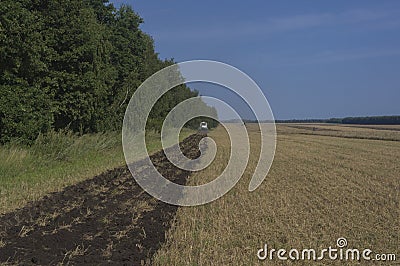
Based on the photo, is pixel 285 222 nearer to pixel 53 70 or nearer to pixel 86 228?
pixel 86 228

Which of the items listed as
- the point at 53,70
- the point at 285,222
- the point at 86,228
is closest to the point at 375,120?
the point at 53,70

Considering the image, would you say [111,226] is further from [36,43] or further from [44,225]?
[36,43]

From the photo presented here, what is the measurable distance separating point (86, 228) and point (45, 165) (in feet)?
29.7

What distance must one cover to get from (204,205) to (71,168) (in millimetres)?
8366

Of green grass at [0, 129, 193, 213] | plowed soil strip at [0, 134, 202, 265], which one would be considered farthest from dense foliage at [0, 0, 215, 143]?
plowed soil strip at [0, 134, 202, 265]

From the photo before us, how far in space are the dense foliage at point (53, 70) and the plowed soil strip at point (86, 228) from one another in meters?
5.70

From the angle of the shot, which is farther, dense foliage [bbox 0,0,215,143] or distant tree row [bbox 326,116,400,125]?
distant tree row [bbox 326,116,400,125]

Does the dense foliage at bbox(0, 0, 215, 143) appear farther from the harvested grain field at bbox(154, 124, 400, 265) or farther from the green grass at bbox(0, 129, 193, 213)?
the harvested grain field at bbox(154, 124, 400, 265)

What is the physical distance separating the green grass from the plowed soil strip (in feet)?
2.69

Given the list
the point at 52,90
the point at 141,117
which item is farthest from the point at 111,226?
the point at 141,117

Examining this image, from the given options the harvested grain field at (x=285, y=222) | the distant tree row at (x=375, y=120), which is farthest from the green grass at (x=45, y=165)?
the distant tree row at (x=375, y=120)

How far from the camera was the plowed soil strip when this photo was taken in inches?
259

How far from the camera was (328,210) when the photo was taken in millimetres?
9633

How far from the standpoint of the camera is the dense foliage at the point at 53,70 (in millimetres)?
15781
